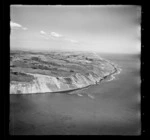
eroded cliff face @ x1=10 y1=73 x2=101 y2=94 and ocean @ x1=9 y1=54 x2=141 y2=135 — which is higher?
eroded cliff face @ x1=10 y1=73 x2=101 y2=94

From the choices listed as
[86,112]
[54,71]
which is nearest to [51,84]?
[54,71]

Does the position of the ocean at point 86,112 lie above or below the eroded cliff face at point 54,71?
below

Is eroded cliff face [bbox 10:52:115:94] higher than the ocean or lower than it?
higher

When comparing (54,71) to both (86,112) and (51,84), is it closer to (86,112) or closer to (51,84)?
(51,84)
